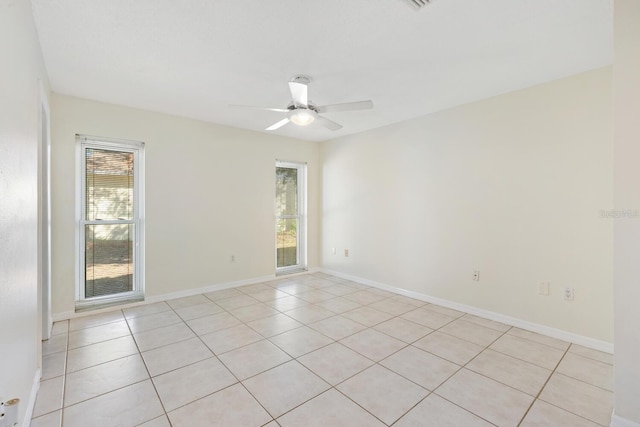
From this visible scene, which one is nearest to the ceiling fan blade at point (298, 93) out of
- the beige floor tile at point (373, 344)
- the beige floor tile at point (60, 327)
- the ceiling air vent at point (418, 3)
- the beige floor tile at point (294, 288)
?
the ceiling air vent at point (418, 3)

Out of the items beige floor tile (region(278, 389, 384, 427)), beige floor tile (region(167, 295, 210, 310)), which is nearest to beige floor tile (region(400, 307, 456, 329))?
beige floor tile (region(278, 389, 384, 427))

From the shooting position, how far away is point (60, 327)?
2.99 meters

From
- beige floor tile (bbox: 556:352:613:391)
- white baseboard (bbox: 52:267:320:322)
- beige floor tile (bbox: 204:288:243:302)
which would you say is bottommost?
beige floor tile (bbox: 556:352:613:391)

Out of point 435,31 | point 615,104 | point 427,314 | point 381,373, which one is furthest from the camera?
point 427,314

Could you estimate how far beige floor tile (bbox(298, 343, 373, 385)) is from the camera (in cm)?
216

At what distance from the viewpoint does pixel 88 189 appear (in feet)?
11.3

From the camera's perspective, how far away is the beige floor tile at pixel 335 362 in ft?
7.09

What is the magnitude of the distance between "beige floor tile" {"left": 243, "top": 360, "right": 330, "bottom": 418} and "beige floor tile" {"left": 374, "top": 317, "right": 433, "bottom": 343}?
104 centimetres

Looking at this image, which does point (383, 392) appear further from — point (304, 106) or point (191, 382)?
point (304, 106)

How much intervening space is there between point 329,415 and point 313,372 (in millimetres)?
459

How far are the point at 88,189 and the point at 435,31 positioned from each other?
397cm

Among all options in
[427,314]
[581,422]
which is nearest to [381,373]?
[581,422]

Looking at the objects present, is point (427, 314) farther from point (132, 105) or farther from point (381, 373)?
point (132, 105)

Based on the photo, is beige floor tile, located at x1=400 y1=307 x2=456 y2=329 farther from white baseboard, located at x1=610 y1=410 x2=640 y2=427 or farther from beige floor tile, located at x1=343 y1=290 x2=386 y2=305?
white baseboard, located at x1=610 y1=410 x2=640 y2=427
